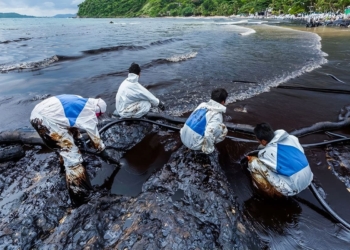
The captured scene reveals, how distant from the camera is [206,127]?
3.88 m

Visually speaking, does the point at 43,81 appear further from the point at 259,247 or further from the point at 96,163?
the point at 259,247

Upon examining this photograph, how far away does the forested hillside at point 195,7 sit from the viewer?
59622 mm

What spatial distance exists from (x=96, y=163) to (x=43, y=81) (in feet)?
27.6

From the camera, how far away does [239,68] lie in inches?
466

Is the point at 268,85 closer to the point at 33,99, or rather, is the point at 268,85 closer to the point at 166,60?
the point at 166,60

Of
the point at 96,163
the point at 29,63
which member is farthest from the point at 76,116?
the point at 29,63

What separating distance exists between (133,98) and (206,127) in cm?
210

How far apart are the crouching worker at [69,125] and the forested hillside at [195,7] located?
5839 centimetres

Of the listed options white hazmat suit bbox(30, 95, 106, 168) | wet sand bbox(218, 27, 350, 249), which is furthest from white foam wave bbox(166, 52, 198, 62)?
white hazmat suit bbox(30, 95, 106, 168)

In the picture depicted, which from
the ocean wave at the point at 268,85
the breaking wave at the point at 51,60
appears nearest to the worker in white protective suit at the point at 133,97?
the ocean wave at the point at 268,85

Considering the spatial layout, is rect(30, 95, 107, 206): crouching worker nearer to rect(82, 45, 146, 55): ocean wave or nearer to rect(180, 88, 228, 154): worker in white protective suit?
rect(180, 88, 228, 154): worker in white protective suit

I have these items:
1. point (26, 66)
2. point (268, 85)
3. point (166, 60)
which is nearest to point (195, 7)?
point (166, 60)

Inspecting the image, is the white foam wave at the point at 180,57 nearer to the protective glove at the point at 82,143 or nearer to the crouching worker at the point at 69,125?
the protective glove at the point at 82,143

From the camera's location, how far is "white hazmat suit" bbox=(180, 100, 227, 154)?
3.87 meters
